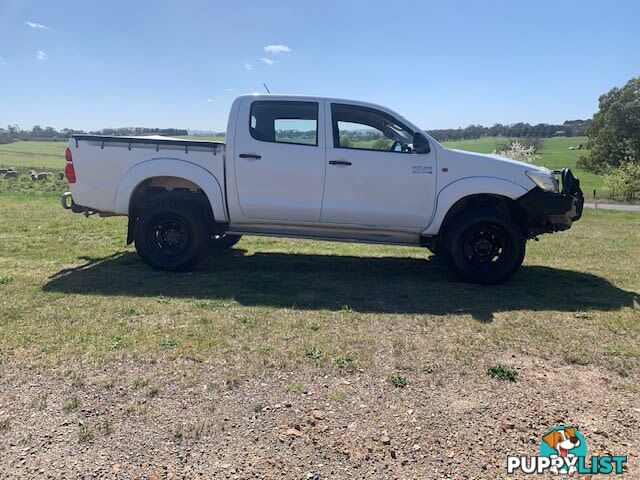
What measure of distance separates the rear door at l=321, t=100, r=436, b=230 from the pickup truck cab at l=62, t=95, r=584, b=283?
1cm

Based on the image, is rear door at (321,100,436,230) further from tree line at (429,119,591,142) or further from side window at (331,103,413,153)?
tree line at (429,119,591,142)

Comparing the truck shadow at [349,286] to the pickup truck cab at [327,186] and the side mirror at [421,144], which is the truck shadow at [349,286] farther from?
the side mirror at [421,144]

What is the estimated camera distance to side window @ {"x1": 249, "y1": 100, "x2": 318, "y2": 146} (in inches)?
225

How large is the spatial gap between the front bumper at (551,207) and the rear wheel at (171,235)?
3.80 meters

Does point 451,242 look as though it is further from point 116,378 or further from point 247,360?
point 116,378

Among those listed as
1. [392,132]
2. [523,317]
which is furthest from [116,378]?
[392,132]

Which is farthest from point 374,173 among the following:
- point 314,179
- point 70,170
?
point 70,170

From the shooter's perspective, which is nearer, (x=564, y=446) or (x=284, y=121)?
(x=564, y=446)

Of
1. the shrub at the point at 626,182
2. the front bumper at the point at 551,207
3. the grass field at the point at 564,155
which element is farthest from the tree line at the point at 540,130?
the front bumper at the point at 551,207

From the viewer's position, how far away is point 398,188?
18.3ft

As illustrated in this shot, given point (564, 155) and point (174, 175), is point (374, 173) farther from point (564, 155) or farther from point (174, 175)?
point (564, 155)

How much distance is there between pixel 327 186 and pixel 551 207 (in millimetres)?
2561

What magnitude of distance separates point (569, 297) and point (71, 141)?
6.01 meters

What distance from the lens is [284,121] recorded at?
18.9ft
